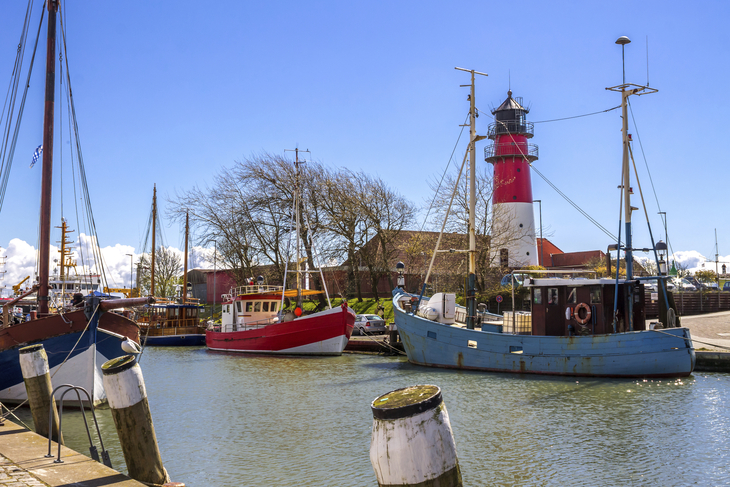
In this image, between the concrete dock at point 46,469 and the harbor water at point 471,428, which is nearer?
the concrete dock at point 46,469

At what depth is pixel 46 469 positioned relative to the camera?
6.49 metres

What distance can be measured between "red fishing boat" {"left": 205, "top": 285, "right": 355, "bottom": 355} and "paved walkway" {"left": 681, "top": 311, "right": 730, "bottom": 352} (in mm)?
15108

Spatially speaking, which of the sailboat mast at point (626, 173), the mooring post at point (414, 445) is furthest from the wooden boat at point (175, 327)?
the mooring post at point (414, 445)

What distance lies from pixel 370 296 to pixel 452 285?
1378 cm

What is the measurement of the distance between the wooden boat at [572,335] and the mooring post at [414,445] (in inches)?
706

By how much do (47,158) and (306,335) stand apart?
16196 millimetres

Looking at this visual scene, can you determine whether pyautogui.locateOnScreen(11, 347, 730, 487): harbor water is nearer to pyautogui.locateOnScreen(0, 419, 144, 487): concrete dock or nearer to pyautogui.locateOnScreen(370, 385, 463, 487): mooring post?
pyautogui.locateOnScreen(0, 419, 144, 487): concrete dock

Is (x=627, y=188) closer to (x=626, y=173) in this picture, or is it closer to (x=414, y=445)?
(x=626, y=173)

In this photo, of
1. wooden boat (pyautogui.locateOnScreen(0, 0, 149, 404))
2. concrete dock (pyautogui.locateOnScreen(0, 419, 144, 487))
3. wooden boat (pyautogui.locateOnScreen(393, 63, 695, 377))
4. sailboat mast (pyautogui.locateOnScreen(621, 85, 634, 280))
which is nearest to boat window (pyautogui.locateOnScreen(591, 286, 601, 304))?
wooden boat (pyautogui.locateOnScreen(393, 63, 695, 377))

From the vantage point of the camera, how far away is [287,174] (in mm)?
42406

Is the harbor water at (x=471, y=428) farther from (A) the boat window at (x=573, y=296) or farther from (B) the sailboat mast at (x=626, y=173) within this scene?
(B) the sailboat mast at (x=626, y=173)

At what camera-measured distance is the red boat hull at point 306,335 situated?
29375mm

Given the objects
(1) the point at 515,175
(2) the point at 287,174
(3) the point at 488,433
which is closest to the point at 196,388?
(3) the point at 488,433

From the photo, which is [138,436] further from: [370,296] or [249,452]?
[370,296]
